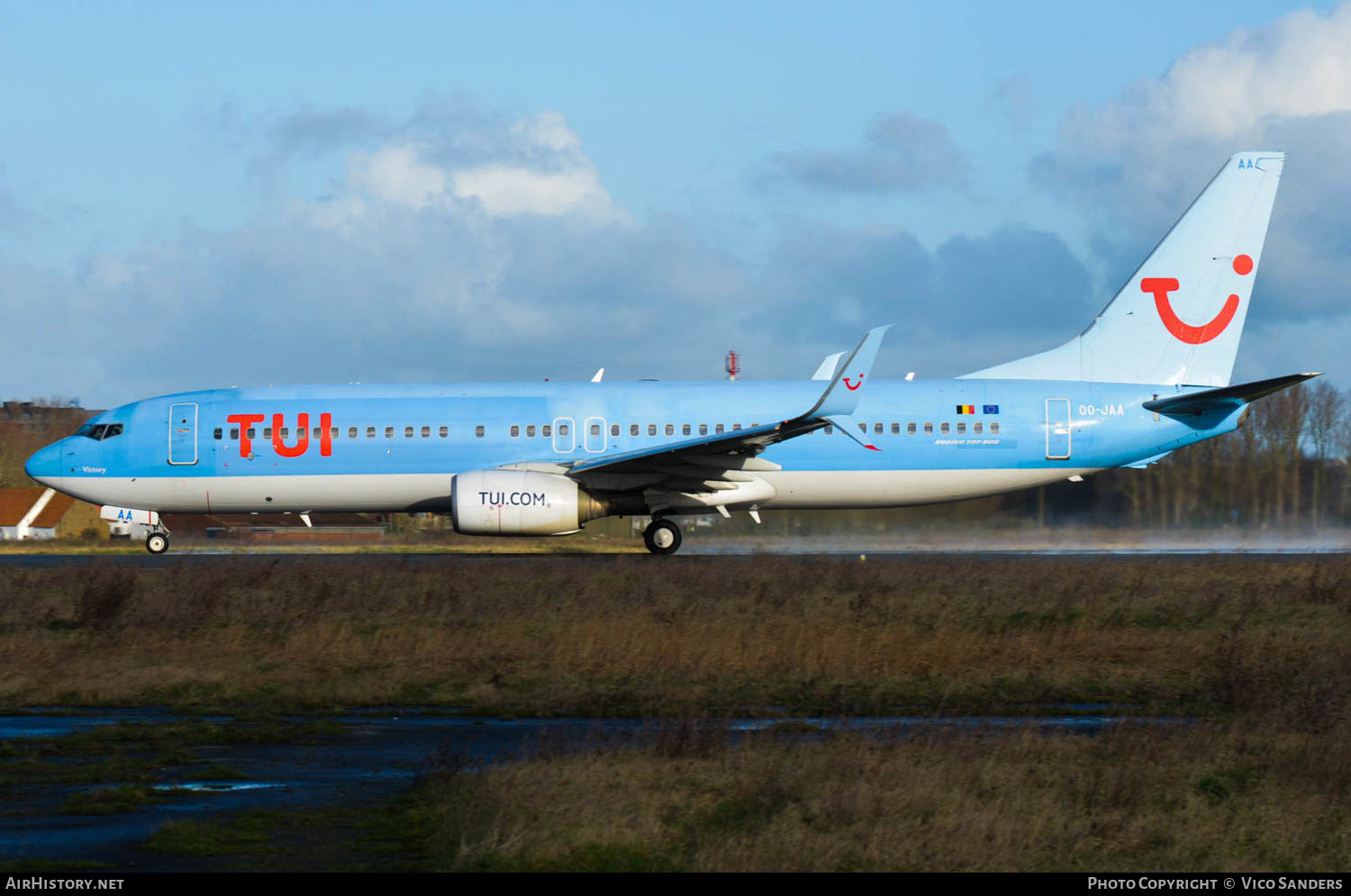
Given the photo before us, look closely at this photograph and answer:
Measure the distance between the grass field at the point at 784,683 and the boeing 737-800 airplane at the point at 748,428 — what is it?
2.76 metres

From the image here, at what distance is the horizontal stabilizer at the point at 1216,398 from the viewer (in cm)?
2336

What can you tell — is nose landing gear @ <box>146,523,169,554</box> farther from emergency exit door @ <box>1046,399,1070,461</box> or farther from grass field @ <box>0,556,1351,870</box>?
emergency exit door @ <box>1046,399,1070,461</box>

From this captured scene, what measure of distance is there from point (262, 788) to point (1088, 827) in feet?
15.4

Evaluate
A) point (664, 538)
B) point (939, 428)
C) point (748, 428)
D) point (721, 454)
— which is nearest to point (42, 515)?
point (664, 538)

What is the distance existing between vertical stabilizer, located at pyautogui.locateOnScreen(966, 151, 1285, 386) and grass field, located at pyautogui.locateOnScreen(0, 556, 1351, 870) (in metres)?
4.84

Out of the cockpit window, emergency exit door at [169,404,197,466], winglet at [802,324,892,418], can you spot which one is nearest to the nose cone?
the cockpit window

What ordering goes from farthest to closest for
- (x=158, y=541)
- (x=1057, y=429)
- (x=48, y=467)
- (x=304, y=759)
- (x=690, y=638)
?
(x=158, y=541), (x=48, y=467), (x=1057, y=429), (x=690, y=638), (x=304, y=759)

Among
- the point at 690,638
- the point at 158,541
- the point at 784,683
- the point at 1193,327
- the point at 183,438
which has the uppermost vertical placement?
the point at 1193,327

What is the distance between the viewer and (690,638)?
45.3 feet

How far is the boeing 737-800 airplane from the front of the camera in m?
25.2

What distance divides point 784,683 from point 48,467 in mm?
19583

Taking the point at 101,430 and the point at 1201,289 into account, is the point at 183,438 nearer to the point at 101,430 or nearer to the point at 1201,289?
the point at 101,430

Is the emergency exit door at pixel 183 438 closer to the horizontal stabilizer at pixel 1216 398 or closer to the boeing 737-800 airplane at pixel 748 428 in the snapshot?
the boeing 737-800 airplane at pixel 748 428
